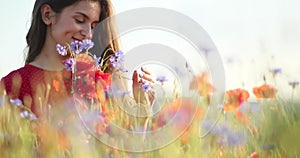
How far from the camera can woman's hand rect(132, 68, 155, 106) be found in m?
1.04

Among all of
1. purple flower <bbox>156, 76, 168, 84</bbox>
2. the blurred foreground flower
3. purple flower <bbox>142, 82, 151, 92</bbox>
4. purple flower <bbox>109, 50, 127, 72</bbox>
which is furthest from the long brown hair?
the blurred foreground flower

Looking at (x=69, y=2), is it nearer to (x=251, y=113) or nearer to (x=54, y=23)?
(x=54, y=23)

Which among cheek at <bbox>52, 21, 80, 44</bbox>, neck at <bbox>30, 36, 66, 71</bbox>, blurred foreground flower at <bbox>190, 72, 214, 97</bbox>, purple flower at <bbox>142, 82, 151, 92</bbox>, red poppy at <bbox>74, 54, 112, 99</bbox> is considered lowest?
blurred foreground flower at <bbox>190, 72, 214, 97</bbox>

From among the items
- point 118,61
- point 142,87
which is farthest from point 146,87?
point 118,61

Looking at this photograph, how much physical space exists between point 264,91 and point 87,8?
1.04m

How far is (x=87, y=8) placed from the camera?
6.08 ft

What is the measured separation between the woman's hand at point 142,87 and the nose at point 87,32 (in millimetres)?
558

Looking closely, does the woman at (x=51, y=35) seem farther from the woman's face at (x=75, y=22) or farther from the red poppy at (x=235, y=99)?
the red poppy at (x=235, y=99)

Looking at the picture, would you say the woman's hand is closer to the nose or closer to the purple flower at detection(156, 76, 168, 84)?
the purple flower at detection(156, 76, 168, 84)

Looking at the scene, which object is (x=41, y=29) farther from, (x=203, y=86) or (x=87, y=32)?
(x=203, y=86)

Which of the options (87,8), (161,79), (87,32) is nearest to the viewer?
(161,79)

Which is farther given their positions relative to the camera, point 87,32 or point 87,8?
point 87,8

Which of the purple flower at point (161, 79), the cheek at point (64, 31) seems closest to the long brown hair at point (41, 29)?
the cheek at point (64, 31)

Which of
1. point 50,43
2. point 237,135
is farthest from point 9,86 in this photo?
point 237,135
